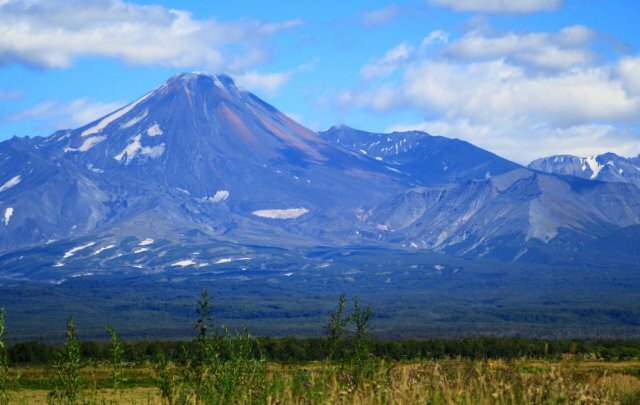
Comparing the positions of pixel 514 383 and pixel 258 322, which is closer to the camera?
pixel 514 383

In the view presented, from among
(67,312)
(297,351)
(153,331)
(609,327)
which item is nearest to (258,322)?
(153,331)

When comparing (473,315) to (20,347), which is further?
(473,315)

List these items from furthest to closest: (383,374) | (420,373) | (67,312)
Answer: (67,312)
(420,373)
(383,374)

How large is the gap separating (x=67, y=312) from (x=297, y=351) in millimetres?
138964

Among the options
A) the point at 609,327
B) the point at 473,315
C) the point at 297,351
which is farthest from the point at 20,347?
the point at 473,315

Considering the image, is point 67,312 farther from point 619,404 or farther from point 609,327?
point 619,404

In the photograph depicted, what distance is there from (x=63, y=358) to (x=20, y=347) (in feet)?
128

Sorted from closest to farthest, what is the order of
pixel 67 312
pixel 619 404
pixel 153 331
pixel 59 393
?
1. pixel 619 404
2. pixel 59 393
3. pixel 153 331
4. pixel 67 312

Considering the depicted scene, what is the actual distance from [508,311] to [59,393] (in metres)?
168

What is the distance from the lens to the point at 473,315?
590 ft

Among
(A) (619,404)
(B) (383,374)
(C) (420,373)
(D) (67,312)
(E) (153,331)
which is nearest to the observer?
(A) (619,404)

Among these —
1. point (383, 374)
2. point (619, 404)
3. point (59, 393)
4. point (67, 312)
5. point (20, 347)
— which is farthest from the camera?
point (67, 312)

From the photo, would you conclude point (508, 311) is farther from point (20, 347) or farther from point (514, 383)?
point (514, 383)

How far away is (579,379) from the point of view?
1003 inches
